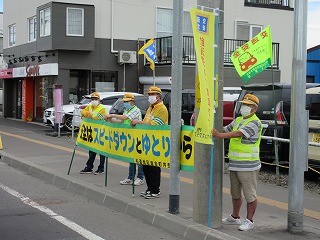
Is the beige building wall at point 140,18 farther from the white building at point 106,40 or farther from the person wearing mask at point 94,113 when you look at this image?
the person wearing mask at point 94,113

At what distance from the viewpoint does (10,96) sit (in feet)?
102

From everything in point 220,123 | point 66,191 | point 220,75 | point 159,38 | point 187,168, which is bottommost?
point 66,191

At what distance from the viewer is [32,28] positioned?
26.5 metres

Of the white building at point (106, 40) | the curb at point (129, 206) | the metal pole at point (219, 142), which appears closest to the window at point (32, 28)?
the white building at point (106, 40)

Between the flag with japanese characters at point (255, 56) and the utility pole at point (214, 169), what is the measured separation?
2.34m

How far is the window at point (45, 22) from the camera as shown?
23297 mm

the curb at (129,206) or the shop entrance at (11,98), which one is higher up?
the shop entrance at (11,98)

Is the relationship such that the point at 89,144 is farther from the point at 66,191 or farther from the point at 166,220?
the point at 166,220

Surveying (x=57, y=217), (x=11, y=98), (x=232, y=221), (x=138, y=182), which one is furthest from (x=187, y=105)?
(x=11, y=98)

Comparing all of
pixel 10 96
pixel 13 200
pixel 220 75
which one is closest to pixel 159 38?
pixel 10 96

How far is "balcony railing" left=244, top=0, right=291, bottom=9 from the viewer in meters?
27.0

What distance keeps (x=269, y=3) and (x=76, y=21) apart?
11.4m

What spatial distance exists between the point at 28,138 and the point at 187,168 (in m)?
12.6

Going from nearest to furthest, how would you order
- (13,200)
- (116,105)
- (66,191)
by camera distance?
(13,200), (66,191), (116,105)
